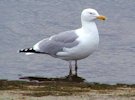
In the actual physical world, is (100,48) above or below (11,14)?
below

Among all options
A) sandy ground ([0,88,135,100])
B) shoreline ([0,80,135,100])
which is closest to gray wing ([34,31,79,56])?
shoreline ([0,80,135,100])

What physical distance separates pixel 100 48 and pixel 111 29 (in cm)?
199

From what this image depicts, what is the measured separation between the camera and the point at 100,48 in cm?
1559

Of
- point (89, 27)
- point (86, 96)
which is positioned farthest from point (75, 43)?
point (86, 96)

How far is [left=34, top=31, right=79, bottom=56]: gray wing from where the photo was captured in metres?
13.1

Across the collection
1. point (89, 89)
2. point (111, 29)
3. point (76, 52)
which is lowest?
point (89, 89)

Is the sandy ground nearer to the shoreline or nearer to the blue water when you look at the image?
the shoreline

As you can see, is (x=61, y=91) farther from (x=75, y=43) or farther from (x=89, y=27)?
(x=89, y=27)

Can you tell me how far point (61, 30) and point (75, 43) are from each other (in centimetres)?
402

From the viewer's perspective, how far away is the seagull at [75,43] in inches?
510

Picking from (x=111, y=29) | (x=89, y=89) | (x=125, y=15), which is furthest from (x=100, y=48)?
(x=89, y=89)

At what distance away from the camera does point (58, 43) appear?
1328cm

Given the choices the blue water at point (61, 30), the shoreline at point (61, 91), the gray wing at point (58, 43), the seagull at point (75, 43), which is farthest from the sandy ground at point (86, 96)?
the gray wing at point (58, 43)

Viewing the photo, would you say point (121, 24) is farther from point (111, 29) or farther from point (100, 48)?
point (100, 48)
